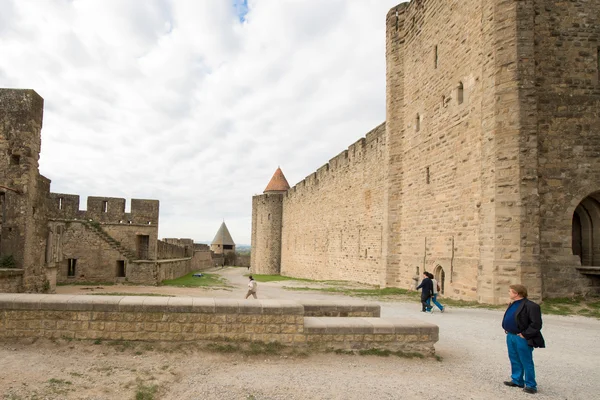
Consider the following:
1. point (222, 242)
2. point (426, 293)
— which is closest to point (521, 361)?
point (426, 293)

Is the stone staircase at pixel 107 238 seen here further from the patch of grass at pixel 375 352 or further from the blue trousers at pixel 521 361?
the blue trousers at pixel 521 361

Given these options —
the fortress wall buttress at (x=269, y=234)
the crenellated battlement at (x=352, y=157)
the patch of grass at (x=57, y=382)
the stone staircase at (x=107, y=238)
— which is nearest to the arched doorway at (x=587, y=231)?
the crenellated battlement at (x=352, y=157)

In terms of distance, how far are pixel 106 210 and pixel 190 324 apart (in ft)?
60.1

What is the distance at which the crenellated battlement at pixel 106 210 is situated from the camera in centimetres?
2169

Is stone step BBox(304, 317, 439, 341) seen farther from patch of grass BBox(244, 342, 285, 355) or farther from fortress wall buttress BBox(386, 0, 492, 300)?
fortress wall buttress BBox(386, 0, 492, 300)

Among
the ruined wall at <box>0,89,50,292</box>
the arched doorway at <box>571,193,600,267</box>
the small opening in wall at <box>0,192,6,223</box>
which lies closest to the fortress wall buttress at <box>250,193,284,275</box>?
the arched doorway at <box>571,193,600,267</box>

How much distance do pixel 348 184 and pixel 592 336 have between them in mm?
17896

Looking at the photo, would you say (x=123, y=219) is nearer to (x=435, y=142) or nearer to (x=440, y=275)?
(x=435, y=142)

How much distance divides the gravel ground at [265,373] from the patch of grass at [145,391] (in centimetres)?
3

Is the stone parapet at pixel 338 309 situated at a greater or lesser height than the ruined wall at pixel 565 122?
lesser

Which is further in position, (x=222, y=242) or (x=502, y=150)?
(x=222, y=242)

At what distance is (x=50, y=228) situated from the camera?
1309cm

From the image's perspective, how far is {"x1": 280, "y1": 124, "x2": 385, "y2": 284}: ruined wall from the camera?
21344mm

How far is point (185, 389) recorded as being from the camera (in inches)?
195
